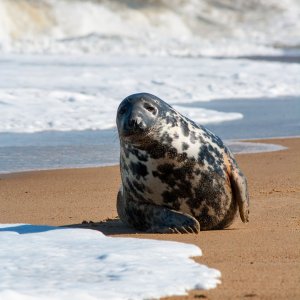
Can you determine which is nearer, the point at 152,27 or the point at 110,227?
the point at 110,227

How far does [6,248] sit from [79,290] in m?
1.11

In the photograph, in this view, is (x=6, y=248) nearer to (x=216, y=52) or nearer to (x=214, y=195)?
(x=214, y=195)

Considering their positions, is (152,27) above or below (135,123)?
below

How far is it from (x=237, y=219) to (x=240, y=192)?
25 cm

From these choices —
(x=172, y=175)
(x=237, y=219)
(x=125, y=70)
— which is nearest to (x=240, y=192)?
(x=237, y=219)

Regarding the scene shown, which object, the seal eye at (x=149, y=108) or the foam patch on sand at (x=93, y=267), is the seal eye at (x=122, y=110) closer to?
the seal eye at (x=149, y=108)

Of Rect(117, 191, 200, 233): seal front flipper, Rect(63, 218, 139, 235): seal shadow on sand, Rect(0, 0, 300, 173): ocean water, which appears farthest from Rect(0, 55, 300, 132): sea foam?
Rect(117, 191, 200, 233): seal front flipper

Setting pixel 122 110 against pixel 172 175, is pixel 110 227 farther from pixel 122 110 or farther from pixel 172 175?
pixel 122 110

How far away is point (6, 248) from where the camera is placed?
524 centimetres

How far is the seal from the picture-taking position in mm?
5922

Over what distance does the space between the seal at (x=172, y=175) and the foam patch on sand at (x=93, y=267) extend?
1.64 ft

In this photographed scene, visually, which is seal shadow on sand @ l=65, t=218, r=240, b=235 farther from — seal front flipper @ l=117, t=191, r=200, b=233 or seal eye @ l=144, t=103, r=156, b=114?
seal eye @ l=144, t=103, r=156, b=114

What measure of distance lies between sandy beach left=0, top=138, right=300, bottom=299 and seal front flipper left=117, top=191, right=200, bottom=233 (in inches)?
3.6

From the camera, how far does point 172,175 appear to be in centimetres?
602
